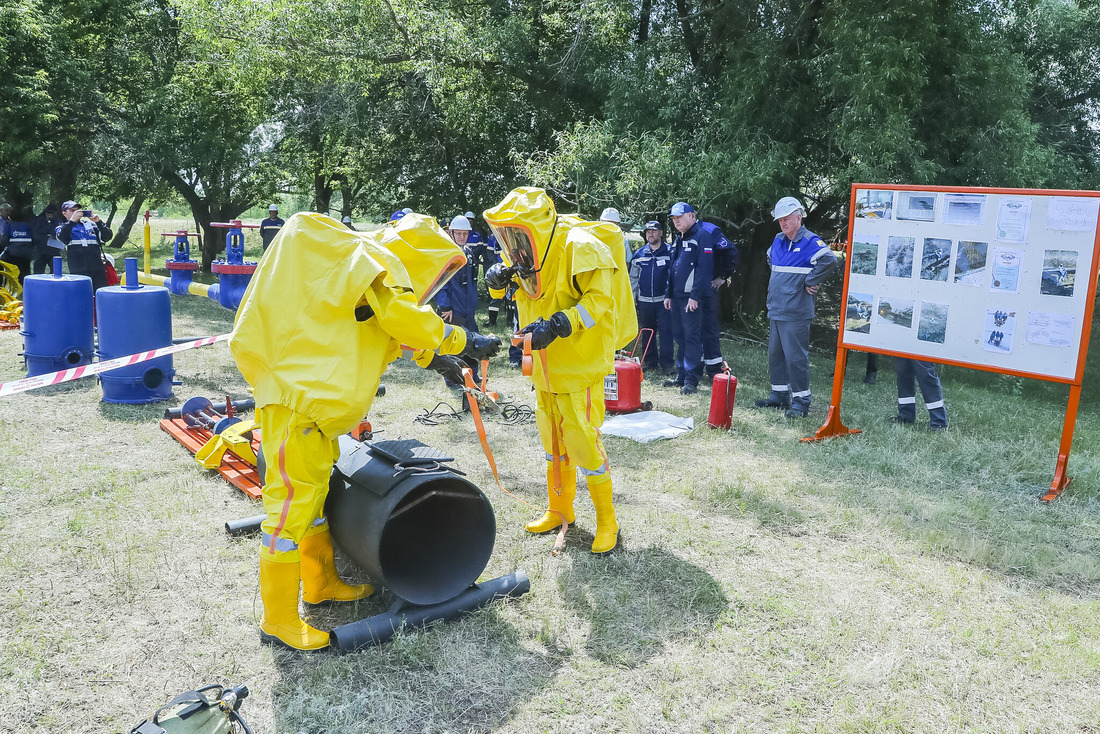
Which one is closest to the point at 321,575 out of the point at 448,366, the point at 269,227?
the point at 448,366

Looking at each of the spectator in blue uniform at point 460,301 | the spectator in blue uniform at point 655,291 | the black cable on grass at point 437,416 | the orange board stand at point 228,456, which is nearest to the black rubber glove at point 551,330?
the orange board stand at point 228,456

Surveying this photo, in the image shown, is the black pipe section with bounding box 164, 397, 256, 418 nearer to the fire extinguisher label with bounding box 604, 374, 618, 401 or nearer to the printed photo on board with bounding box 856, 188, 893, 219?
the fire extinguisher label with bounding box 604, 374, 618, 401

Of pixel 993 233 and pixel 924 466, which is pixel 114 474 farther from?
pixel 993 233

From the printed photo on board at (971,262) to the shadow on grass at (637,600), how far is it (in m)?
3.32

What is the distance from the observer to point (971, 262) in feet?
19.5

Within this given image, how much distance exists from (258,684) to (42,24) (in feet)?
56.0

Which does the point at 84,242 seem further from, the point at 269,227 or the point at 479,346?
the point at 479,346

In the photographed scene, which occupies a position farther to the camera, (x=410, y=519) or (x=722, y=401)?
(x=722, y=401)

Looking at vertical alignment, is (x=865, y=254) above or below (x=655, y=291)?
above

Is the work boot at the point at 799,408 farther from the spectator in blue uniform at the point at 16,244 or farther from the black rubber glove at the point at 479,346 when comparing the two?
the spectator in blue uniform at the point at 16,244

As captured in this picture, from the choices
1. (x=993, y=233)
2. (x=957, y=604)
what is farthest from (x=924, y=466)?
(x=957, y=604)

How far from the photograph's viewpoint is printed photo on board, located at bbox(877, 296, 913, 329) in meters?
6.42

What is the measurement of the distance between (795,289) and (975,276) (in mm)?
1667

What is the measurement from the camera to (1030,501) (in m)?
5.54
